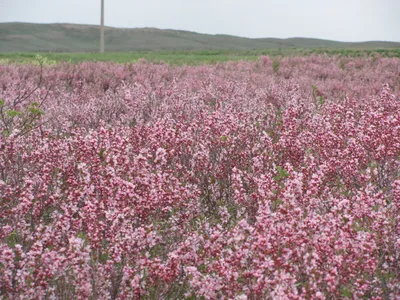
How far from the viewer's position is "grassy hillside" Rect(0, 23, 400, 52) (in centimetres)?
7762

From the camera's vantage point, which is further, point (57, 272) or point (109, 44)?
point (109, 44)

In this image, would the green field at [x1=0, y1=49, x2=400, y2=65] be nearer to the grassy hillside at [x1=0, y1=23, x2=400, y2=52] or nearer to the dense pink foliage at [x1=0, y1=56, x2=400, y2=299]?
the dense pink foliage at [x1=0, y1=56, x2=400, y2=299]

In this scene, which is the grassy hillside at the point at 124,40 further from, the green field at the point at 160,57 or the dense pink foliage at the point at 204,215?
the dense pink foliage at the point at 204,215

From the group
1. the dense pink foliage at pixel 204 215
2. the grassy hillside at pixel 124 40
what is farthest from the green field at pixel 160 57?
the grassy hillside at pixel 124 40

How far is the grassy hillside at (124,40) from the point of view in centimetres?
7762

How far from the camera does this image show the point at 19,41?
76.6 m

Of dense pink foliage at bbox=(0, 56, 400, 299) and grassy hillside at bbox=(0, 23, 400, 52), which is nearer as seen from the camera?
dense pink foliage at bbox=(0, 56, 400, 299)

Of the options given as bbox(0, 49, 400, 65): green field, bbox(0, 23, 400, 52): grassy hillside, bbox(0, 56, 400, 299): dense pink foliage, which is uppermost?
bbox(0, 23, 400, 52): grassy hillside

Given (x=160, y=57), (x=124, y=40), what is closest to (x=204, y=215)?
(x=160, y=57)

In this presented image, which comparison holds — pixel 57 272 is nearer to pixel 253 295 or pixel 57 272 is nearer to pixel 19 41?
pixel 253 295

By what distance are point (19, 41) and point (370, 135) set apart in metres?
78.7

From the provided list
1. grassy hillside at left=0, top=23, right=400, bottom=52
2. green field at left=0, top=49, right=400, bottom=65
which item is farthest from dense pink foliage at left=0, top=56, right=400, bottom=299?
grassy hillside at left=0, top=23, right=400, bottom=52

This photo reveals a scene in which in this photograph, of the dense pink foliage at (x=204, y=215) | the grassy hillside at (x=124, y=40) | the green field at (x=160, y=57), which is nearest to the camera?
the dense pink foliage at (x=204, y=215)

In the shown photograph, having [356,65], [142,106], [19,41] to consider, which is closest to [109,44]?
[19,41]
